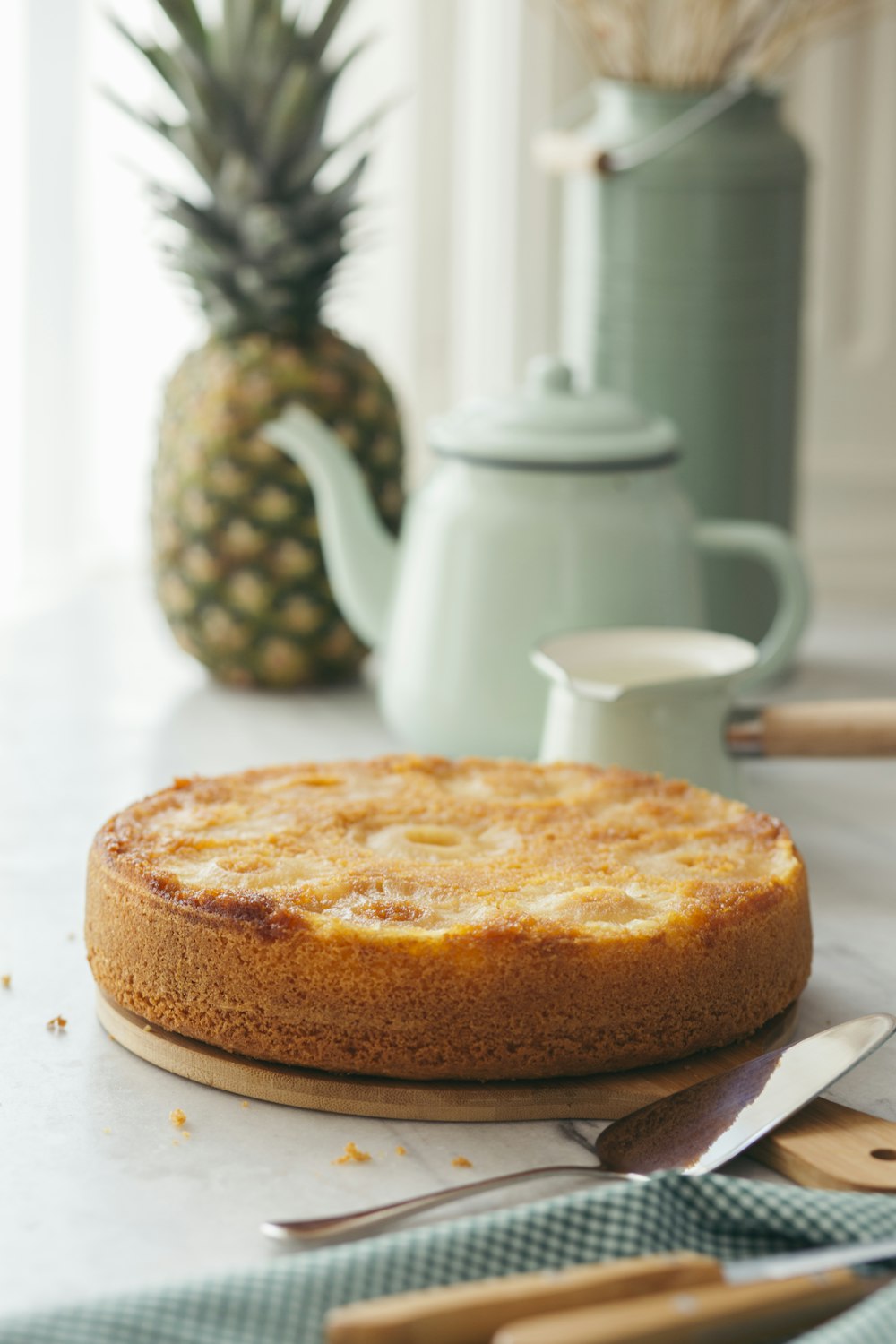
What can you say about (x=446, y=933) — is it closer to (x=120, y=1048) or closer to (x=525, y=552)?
(x=120, y=1048)

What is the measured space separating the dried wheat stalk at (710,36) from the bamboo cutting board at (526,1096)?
990mm

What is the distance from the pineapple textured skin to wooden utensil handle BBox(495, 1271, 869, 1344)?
Answer: 3.17 ft

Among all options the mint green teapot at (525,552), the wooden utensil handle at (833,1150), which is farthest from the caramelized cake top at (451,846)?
the mint green teapot at (525,552)

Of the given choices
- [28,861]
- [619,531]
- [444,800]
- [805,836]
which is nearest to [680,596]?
[619,531]

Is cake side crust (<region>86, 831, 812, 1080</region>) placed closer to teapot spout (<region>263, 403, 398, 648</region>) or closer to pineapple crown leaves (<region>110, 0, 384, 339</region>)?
teapot spout (<region>263, 403, 398, 648</region>)

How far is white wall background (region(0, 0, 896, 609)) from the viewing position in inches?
75.1

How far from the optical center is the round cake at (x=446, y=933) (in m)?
0.78

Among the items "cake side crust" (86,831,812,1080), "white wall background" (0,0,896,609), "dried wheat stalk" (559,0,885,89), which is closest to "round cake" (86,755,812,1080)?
"cake side crust" (86,831,812,1080)

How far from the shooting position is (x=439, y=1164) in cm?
76

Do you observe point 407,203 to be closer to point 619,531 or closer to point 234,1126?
point 619,531

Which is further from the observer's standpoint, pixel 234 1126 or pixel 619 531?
pixel 619 531

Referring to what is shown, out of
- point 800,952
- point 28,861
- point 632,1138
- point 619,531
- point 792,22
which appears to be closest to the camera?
point 632,1138

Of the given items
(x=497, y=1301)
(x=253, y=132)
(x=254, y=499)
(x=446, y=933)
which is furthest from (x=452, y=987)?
(x=253, y=132)

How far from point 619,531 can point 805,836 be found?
0.84 ft
